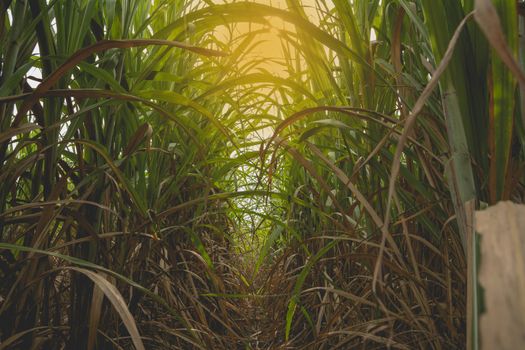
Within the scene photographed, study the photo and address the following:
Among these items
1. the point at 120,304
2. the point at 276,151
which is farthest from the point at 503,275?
the point at 276,151

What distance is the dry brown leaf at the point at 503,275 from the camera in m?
0.10

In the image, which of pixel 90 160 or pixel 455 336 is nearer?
pixel 455 336

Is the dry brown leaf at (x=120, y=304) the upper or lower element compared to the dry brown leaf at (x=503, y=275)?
lower

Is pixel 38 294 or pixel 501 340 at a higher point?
pixel 501 340

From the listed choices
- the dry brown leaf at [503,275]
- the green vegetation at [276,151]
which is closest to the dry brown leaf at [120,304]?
the green vegetation at [276,151]

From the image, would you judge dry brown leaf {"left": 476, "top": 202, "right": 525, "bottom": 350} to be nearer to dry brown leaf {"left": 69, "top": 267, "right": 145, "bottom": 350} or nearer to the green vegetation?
the green vegetation

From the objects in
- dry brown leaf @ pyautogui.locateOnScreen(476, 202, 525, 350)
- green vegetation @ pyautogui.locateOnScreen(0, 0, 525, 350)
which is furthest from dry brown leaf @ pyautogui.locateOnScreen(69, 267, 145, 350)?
dry brown leaf @ pyautogui.locateOnScreen(476, 202, 525, 350)

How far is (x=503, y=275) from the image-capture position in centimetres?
11

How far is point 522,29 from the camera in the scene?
36 cm

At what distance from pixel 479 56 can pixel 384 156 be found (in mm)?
184

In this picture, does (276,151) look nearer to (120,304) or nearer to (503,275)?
(120,304)

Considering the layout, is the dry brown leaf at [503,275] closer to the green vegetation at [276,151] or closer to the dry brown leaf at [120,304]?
the green vegetation at [276,151]

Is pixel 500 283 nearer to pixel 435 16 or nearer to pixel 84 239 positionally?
pixel 435 16

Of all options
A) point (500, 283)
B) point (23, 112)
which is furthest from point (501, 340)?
point (23, 112)
